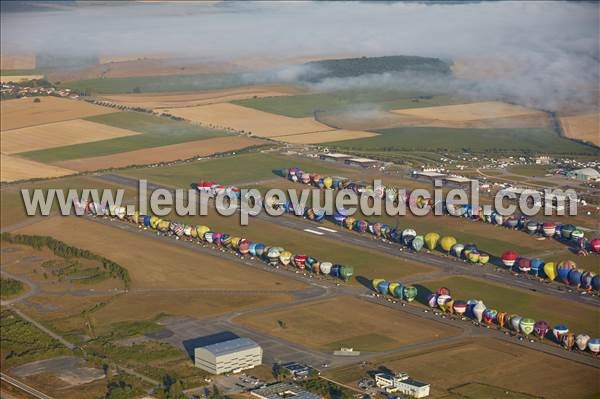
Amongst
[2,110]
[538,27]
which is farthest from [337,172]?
[538,27]

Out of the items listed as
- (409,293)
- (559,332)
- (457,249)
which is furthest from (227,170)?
(559,332)

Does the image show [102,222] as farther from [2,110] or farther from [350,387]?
[2,110]

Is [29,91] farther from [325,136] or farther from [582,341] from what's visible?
[582,341]

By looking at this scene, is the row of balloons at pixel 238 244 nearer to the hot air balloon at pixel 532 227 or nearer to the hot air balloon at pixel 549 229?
the hot air balloon at pixel 532 227

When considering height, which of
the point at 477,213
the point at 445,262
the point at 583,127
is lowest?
the point at 445,262

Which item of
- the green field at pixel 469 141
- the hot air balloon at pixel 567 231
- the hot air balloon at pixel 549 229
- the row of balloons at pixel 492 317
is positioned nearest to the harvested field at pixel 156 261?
the row of balloons at pixel 492 317

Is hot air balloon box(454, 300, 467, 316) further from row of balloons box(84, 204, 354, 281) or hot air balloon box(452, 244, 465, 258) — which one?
hot air balloon box(452, 244, 465, 258)
